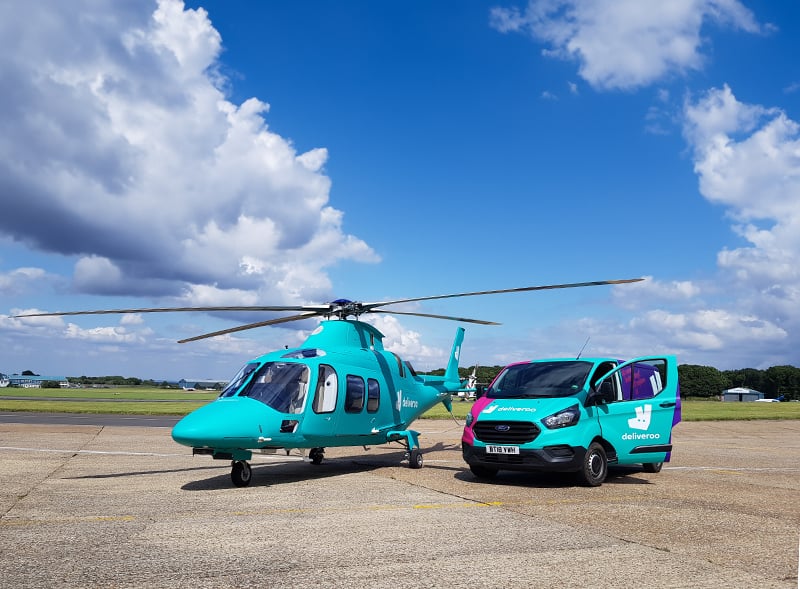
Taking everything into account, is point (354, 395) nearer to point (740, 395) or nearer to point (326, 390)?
point (326, 390)

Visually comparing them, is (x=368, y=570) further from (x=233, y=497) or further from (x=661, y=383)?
(x=661, y=383)

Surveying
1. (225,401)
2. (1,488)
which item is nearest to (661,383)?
(225,401)

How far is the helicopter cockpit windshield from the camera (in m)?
11.5

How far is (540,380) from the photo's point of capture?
12.2m

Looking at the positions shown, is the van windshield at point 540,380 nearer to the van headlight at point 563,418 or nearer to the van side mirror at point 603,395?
the van side mirror at point 603,395

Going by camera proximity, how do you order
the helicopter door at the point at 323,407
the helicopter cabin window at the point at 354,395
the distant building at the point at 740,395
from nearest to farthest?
the helicopter door at the point at 323,407
the helicopter cabin window at the point at 354,395
the distant building at the point at 740,395

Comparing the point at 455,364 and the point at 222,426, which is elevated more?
the point at 455,364

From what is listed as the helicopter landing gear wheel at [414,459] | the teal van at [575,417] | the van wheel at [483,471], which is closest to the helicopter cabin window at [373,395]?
the helicopter landing gear wheel at [414,459]

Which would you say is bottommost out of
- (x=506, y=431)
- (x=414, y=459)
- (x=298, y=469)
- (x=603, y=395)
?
(x=298, y=469)

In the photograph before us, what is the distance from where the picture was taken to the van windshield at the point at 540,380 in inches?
462

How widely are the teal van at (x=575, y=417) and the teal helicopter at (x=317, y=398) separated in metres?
1.67

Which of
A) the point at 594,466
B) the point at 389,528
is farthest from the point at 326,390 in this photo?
the point at 389,528

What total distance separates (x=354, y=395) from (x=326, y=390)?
974 millimetres

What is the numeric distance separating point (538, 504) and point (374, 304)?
651 centimetres
